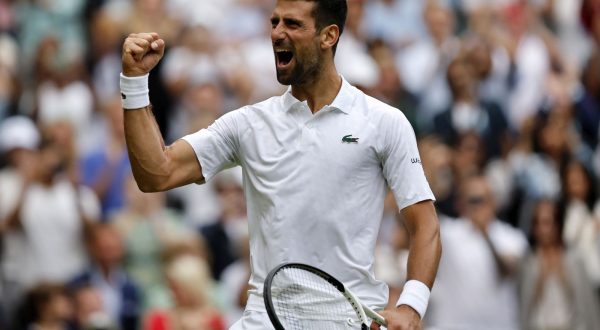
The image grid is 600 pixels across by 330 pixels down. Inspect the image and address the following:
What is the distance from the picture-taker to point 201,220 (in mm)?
11781

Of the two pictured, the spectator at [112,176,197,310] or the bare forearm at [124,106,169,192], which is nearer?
the bare forearm at [124,106,169,192]

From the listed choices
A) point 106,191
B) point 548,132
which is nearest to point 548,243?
point 548,132

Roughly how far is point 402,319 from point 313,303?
0.36 metres

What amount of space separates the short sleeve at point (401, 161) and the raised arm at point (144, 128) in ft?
2.84

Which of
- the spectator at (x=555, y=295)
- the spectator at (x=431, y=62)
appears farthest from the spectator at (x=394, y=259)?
the spectator at (x=431, y=62)

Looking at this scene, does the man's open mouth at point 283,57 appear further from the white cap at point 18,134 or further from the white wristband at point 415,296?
the white cap at point 18,134

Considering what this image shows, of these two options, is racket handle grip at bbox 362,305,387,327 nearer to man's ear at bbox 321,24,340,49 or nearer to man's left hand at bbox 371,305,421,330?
man's left hand at bbox 371,305,421,330

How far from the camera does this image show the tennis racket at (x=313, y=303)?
5840mm

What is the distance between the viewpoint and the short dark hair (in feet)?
20.2

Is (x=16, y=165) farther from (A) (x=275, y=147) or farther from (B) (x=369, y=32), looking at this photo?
(A) (x=275, y=147)

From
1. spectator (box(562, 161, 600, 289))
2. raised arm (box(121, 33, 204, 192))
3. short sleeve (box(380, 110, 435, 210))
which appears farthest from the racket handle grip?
spectator (box(562, 161, 600, 289))

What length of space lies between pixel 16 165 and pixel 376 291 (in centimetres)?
610

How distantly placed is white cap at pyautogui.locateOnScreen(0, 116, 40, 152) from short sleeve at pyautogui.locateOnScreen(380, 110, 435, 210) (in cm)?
612

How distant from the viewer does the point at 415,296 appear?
597 centimetres
